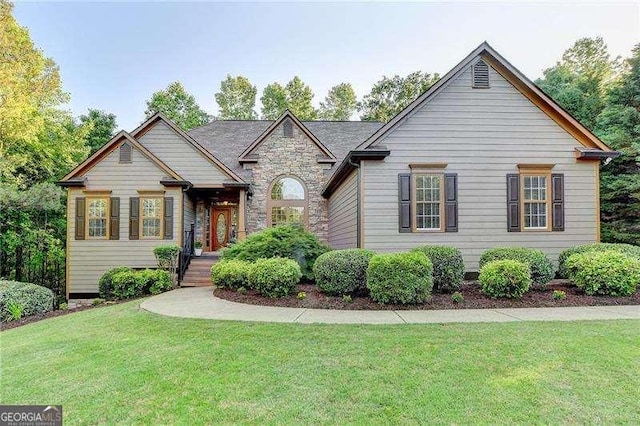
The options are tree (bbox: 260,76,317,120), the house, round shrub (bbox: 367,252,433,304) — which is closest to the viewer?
round shrub (bbox: 367,252,433,304)

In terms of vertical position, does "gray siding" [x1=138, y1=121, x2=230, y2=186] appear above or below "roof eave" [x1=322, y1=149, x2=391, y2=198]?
above

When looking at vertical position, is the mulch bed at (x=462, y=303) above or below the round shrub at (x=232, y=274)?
below

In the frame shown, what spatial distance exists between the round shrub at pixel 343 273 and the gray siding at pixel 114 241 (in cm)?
680

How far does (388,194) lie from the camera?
989 cm

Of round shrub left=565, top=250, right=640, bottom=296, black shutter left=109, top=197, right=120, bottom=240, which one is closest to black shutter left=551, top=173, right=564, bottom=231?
round shrub left=565, top=250, right=640, bottom=296

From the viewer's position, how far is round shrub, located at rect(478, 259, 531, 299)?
24.9 ft

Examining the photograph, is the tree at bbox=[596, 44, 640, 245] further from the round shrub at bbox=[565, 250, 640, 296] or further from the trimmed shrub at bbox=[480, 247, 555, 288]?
the trimmed shrub at bbox=[480, 247, 555, 288]

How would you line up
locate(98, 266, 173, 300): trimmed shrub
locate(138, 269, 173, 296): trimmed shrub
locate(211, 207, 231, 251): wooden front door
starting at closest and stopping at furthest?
1. locate(98, 266, 173, 300): trimmed shrub
2. locate(138, 269, 173, 296): trimmed shrub
3. locate(211, 207, 231, 251): wooden front door

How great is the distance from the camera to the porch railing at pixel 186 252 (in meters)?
12.6

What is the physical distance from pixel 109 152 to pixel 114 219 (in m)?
2.38

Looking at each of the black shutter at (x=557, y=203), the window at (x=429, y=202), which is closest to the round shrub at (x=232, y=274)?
the window at (x=429, y=202)

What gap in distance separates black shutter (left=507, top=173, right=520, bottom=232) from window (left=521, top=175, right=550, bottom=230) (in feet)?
0.63

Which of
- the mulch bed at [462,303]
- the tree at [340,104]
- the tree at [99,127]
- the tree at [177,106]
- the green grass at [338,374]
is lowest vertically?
the mulch bed at [462,303]

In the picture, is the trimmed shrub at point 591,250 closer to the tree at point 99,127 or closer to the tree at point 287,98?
the tree at point 99,127
